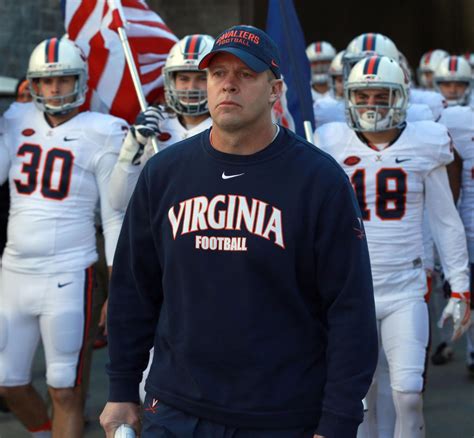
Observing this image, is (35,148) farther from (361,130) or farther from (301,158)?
(301,158)

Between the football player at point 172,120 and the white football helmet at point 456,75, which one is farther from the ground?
the football player at point 172,120

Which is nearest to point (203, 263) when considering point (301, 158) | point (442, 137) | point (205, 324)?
point (205, 324)

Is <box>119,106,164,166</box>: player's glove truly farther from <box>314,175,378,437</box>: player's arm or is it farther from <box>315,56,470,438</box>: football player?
<box>314,175,378,437</box>: player's arm

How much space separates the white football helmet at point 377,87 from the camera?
5.39 metres

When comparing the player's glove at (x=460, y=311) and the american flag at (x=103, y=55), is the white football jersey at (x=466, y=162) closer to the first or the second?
the player's glove at (x=460, y=311)

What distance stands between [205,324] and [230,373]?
149 mm

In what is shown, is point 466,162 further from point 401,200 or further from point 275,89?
point 275,89

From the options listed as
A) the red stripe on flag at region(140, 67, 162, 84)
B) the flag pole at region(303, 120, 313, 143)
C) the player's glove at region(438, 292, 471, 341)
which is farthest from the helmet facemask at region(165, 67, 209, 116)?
the player's glove at region(438, 292, 471, 341)

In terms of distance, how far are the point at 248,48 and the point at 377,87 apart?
258cm

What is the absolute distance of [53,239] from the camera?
17.8ft

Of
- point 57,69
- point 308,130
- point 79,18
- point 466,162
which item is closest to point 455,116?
point 466,162

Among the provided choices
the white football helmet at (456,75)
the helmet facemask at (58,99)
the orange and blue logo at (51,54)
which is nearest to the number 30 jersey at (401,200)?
the helmet facemask at (58,99)

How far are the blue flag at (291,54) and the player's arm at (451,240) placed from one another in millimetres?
1123

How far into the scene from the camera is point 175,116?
19.1 feet
